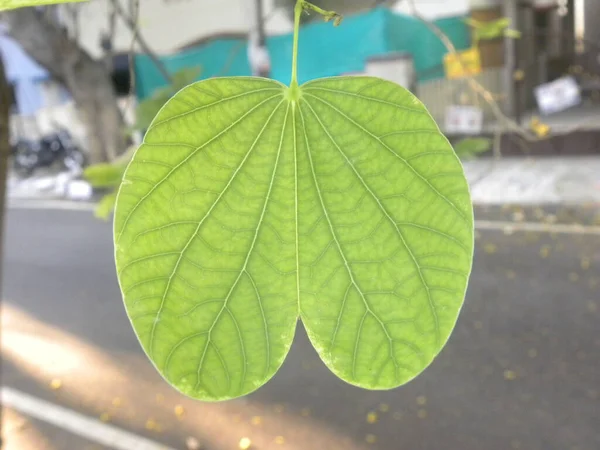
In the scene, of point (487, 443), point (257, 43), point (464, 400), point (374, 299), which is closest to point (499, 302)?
point (464, 400)

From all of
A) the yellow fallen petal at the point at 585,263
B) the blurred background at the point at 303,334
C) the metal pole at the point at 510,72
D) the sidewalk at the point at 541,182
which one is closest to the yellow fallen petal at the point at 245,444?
the blurred background at the point at 303,334

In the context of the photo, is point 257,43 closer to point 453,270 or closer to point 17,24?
point 17,24

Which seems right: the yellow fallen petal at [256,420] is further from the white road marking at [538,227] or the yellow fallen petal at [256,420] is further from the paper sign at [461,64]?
the white road marking at [538,227]

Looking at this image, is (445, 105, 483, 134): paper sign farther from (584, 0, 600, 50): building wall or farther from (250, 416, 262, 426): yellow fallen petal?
(584, 0, 600, 50): building wall

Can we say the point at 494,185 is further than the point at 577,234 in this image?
Yes

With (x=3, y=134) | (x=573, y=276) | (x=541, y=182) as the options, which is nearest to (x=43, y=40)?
(x=3, y=134)

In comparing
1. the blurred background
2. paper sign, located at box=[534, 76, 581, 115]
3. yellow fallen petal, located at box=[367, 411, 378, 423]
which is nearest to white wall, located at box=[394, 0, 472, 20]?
the blurred background

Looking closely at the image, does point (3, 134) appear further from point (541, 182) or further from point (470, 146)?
point (541, 182)
